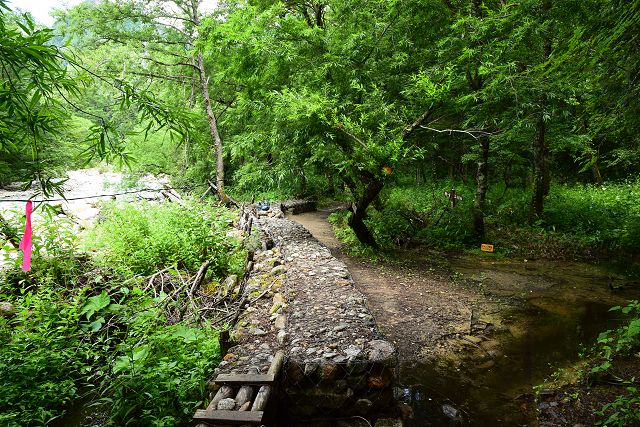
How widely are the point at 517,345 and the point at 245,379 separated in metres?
4.64

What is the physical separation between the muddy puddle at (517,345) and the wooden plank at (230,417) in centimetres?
207

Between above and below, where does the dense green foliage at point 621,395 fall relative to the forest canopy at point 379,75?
below

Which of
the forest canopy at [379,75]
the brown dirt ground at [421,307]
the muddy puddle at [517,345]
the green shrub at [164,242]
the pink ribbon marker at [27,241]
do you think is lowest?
the muddy puddle at [517,345]

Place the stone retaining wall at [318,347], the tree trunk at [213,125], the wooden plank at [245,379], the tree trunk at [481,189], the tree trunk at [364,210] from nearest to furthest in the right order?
the wooden plank at [245,379]
the stone retaining wall at [318,347]
the tree trunk at [364,210]
the tree trunk at [481,189]
the tree trunk at [213,125]

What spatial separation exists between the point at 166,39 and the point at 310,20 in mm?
5512

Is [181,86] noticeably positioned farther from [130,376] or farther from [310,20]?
[130,376]

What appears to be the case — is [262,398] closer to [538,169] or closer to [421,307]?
[421,307]

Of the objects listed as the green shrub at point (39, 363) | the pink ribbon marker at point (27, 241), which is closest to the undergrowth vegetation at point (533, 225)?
the green shrub at point (39, 363)

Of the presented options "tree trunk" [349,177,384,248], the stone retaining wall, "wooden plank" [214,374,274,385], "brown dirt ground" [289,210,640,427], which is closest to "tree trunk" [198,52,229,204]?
"tree trunk" [349,177,384,248]

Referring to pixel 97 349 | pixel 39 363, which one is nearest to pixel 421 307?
pixel 97 349

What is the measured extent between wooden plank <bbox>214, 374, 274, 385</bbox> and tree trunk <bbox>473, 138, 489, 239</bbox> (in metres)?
9.15

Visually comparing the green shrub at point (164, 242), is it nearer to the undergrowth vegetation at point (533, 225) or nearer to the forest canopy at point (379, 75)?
the forest canopy at point (379, 75)

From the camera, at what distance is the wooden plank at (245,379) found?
346cm

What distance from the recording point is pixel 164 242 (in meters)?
7.38
